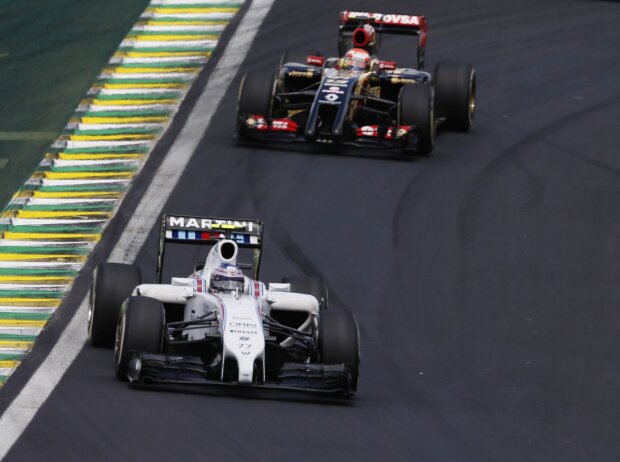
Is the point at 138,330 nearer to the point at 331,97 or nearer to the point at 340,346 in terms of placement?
the point at 340,346

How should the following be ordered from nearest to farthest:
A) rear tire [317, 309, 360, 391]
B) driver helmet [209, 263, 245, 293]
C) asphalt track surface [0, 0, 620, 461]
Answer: asphalt track surface [0, 0, 620, 461] → rear tire [317, 309, 360, 391] → driver helmet [209, 263, 245, 293]

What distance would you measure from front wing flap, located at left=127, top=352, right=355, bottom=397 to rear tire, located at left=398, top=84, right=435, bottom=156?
937cm

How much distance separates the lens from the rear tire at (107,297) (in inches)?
760

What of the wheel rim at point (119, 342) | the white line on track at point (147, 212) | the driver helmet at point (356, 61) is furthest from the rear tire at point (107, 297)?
the driver helmet at point (356, 61)

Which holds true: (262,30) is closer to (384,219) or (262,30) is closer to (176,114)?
(176,114)

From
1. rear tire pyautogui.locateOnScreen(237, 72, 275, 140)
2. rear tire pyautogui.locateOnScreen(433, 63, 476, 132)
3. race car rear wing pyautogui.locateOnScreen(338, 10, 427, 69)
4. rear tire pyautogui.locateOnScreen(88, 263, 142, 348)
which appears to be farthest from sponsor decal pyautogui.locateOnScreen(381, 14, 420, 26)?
rear tire pyautogui.locateOnScreen(88, 263, 142, 348)

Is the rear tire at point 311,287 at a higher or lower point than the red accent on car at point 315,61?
higher

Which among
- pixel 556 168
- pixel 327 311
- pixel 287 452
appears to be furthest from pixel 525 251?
pixel 287 452

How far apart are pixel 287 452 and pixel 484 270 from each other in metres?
7.14

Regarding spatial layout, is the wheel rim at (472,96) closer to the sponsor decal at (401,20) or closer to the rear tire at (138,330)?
the sponsor decal at (401,20)

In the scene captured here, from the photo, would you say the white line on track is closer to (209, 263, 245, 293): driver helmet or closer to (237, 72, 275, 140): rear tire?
(237, 72, 275, 140): rear tire

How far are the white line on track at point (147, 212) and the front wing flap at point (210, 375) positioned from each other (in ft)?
3.40

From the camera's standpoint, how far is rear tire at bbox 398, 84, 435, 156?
27.2m

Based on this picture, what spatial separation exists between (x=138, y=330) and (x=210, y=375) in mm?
828
